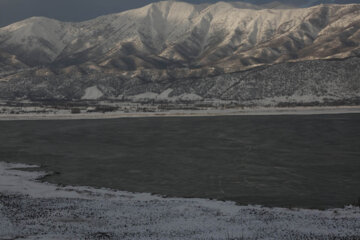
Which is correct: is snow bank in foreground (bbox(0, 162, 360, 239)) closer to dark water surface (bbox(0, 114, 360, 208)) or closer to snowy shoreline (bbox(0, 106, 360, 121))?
dark water surface (bbox(0, 114, 360, 208))

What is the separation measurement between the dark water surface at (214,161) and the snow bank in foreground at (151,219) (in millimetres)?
4423

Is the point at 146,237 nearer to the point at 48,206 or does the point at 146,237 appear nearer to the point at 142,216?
the point at 142,216

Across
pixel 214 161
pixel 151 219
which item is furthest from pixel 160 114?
pixel 151 219

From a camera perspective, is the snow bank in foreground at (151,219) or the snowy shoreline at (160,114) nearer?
the snow bank in foreground at (151,219)

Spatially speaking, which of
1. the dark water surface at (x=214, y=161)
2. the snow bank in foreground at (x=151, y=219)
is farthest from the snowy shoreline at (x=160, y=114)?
the snow bank in foreground at (x=151, y=219)

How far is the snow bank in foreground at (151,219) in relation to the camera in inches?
1169

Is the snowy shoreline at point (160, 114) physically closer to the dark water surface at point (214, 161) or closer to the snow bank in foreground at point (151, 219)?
the dark water surface at point (214, 161)

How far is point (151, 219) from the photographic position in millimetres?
34031

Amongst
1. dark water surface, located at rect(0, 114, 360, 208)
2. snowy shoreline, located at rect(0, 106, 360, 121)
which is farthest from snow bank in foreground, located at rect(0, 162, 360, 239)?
snowy shoreline, located at rect(0, 106, 360, 121)

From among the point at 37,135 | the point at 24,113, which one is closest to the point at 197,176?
the point at 37,135

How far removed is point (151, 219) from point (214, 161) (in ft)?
96.5

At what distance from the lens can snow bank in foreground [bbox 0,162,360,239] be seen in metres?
29.7

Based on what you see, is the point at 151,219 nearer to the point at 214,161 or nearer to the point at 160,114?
the point at 214,161

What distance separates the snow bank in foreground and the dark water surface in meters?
4.42
